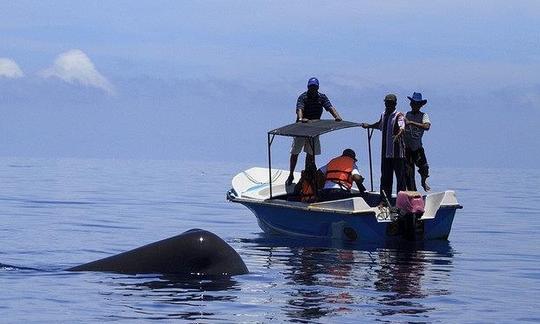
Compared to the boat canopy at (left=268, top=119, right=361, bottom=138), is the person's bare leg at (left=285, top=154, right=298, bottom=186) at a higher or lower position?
lower

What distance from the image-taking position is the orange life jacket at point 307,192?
27.7 m

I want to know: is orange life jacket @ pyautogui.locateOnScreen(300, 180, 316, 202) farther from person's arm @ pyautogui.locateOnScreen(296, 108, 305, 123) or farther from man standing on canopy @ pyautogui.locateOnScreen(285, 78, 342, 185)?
person's arm @ pyautogui.locateOnScreen(296, 108, 305, 123)

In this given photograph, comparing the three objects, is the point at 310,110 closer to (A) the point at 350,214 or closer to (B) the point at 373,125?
(B) the point at 373,125

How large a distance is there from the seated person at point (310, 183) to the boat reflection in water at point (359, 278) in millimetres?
1179

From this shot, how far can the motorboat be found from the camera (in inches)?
1009

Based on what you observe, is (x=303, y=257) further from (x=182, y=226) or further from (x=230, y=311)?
(x=182, y=226)

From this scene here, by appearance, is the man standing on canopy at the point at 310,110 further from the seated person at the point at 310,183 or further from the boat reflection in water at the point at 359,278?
the boat reflection in water at the point at 359,278

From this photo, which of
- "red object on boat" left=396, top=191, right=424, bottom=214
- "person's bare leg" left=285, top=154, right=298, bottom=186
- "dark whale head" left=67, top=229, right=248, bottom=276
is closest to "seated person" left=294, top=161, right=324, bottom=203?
"person's bare leg" left=285, top=154, right=298, bottom=186

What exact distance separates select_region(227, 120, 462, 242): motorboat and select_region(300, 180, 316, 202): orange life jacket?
1.39ft

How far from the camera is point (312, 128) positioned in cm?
2683

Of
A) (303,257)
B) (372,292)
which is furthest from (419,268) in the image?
(372,292)

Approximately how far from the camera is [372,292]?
17.3m

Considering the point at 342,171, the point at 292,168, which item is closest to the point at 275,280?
the point at 342,171

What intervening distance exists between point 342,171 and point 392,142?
2.33 meters
